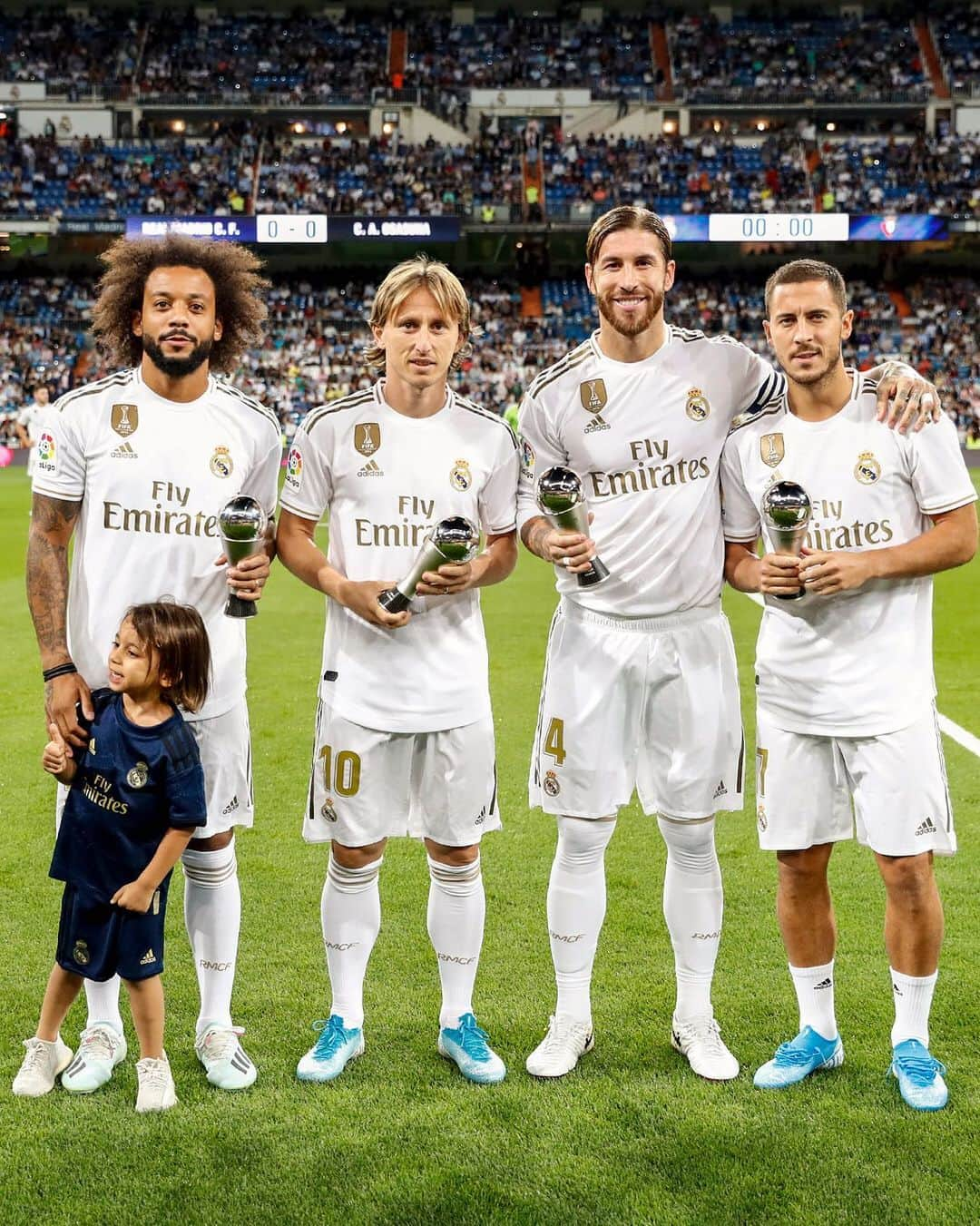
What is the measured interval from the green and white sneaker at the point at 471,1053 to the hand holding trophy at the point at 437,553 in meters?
1.27

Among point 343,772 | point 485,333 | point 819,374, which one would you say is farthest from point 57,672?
point 485,333

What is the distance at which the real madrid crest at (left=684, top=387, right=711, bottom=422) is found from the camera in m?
3.60

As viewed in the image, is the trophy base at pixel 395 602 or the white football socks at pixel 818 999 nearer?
the trophy base at pixel 395 602

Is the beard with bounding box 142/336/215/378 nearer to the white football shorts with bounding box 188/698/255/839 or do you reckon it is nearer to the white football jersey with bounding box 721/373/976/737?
the white football shorts with bounding box 188/698/255/839

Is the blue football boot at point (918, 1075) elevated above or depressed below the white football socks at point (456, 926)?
below

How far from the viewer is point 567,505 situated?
3258 millimetres

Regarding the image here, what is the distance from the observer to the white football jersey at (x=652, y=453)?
141 inches

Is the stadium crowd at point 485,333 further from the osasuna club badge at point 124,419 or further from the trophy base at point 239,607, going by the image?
the trophy base at point 239,607

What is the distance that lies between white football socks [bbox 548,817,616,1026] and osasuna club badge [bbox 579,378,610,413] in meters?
1.24

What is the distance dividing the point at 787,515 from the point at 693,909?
126cm

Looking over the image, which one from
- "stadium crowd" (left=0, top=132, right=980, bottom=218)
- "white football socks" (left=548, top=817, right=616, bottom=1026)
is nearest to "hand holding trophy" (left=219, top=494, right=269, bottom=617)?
"white football socks" (left=548, top=817, right=616, bottom=1026)

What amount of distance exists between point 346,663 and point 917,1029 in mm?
1939

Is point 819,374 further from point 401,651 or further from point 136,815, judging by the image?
point 136,815

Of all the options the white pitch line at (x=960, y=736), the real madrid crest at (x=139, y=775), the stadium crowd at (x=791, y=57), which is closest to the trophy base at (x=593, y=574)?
the real madrid crest at (x=139, y=775)
